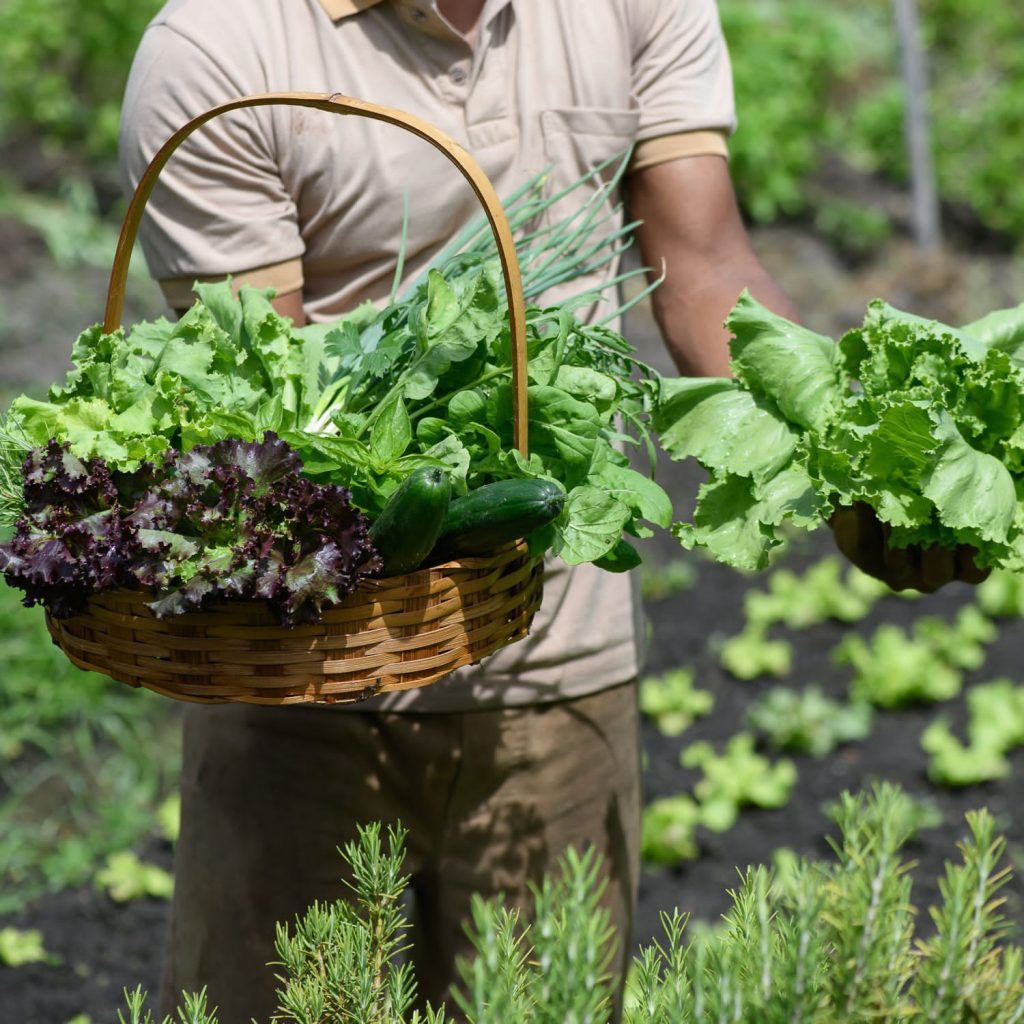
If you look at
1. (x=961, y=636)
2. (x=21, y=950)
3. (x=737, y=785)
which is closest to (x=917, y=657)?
(x=961, y=636)

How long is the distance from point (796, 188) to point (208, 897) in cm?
664

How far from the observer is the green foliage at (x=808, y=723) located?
14.5ft

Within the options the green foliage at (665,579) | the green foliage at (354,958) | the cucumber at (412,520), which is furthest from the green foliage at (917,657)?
the green foliage at (354,958)

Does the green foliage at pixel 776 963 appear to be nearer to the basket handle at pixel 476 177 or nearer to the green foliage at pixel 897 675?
the basket handle at pixel 476 177

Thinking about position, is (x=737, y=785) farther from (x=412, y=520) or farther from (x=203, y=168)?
(x=412, y=520)

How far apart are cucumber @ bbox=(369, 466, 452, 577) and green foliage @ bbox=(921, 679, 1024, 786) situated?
9.85 ft

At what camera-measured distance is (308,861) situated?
7.86 ft

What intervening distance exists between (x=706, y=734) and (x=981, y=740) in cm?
87

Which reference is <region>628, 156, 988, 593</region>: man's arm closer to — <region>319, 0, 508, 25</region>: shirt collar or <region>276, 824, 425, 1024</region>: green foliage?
<region>319, 0, 508, 25</region>: shirt collar

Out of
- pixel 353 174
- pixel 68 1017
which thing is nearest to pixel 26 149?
pixel 68 1017

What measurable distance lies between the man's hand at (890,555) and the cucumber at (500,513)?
534 mm

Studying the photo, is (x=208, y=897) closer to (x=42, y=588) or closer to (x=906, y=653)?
(x=42, y=588)

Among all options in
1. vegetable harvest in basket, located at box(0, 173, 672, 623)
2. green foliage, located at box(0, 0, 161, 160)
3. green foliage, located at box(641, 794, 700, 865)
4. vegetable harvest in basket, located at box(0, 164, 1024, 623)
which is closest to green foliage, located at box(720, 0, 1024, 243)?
green foliage, located at box(0, 0, 161, 160)

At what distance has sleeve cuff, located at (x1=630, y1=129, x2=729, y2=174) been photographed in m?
2.37
